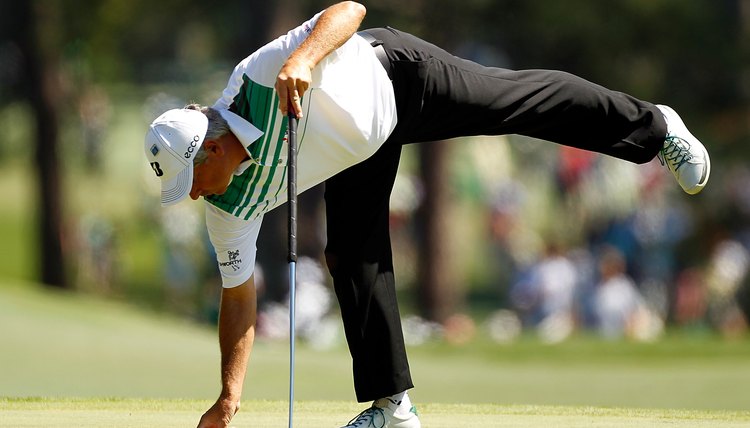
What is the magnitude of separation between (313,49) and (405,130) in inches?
21.3

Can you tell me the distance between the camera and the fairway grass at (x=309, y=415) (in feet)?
17.3

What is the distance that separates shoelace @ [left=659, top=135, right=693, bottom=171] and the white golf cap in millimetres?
1844

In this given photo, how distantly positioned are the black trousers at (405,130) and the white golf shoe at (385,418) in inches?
2.5

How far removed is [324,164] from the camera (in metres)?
4.82

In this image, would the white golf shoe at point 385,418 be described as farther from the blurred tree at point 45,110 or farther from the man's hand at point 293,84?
the blurred tree at point 45,110

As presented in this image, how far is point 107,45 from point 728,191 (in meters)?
9.91

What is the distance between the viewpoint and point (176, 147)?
4.55 meters

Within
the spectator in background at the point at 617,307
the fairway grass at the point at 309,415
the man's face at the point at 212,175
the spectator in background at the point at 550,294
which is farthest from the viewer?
the spectator in background at the point at 550,294

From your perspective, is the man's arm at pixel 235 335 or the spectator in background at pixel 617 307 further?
the spectator in background at pixel 617 307

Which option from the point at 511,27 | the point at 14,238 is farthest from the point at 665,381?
the point at 14,238

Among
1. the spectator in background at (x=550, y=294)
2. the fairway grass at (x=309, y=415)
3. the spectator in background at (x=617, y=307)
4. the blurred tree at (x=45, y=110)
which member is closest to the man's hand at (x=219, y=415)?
the fairway grass at (x=309, y=415)

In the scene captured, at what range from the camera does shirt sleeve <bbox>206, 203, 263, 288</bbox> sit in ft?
16.0

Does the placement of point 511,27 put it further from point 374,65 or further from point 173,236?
point 374,65

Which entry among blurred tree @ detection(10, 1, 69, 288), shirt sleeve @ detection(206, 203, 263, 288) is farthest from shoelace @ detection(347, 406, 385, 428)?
blurred tree @ detection(10, 1, 69, 288)
